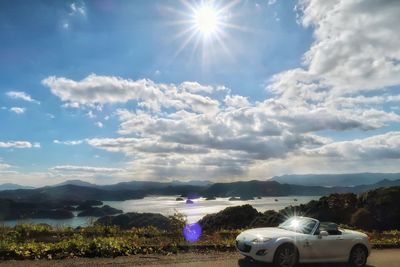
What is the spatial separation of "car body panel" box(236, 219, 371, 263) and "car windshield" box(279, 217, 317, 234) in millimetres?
209

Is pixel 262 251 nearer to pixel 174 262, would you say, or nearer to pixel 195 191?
pixel 174 262

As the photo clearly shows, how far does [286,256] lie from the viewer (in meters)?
11.5

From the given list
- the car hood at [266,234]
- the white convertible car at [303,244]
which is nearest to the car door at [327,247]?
the white convertible car at [303,244]

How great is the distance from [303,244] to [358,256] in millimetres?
2325

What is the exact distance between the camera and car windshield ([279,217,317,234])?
40.4 ft

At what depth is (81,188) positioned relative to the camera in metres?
142

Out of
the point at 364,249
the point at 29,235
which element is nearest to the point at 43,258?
the point at 29,235

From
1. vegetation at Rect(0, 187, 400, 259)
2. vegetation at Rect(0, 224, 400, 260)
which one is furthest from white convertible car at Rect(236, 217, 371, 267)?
A: vegetation at Rect(0, 187, 400, 259)

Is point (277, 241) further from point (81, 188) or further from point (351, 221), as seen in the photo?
Answer: point (81, 188)

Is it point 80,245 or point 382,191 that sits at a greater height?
point 382,191

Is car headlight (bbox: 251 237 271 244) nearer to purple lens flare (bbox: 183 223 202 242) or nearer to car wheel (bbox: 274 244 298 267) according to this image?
car wheel (bbox: 274 244 298 267)

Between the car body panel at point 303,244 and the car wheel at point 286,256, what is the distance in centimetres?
12

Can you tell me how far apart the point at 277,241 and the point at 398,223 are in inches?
812

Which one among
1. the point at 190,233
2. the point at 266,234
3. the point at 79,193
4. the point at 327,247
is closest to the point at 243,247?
the point at 266,234
